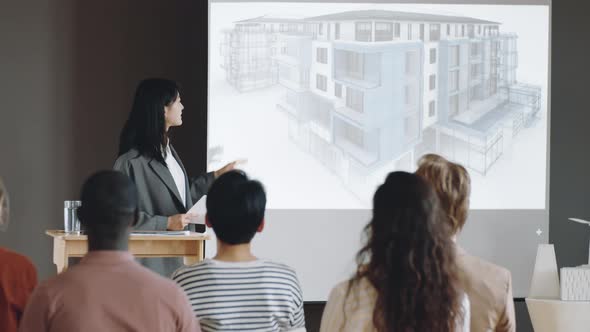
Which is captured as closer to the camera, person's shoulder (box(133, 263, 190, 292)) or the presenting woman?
person's shoulder (box(133, 263, 190, 292))

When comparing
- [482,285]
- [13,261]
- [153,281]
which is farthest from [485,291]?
[13,261]

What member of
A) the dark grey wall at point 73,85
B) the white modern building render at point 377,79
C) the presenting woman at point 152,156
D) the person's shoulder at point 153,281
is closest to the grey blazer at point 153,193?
the presenting woman at point 152,156

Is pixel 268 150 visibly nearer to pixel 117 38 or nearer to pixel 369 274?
pixel 117 38

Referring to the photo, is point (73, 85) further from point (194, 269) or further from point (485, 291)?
point (485, 291)

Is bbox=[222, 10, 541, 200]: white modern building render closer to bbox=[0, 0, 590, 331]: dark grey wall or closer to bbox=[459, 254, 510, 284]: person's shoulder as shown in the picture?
bbox=[0, 0, 590, 331]: dark grey wall

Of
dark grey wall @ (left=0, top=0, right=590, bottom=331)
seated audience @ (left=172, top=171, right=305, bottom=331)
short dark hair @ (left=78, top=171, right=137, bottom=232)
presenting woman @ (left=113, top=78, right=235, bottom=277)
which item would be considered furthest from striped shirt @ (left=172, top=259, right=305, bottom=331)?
dark grey wall @ (left=0, top=0, right=590, bottom=331)

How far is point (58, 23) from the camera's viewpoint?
5.07m

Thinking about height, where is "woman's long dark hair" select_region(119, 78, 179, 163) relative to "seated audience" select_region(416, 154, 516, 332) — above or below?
above

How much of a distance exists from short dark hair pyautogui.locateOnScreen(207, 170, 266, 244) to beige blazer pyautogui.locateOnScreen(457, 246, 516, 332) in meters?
0.51

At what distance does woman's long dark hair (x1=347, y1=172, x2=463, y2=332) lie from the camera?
1.79m

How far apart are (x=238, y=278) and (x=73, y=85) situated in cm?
347

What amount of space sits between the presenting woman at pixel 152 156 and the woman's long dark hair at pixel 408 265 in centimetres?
159

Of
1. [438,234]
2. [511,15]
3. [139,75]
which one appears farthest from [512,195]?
[438,234]

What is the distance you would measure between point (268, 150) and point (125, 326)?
3.24m
